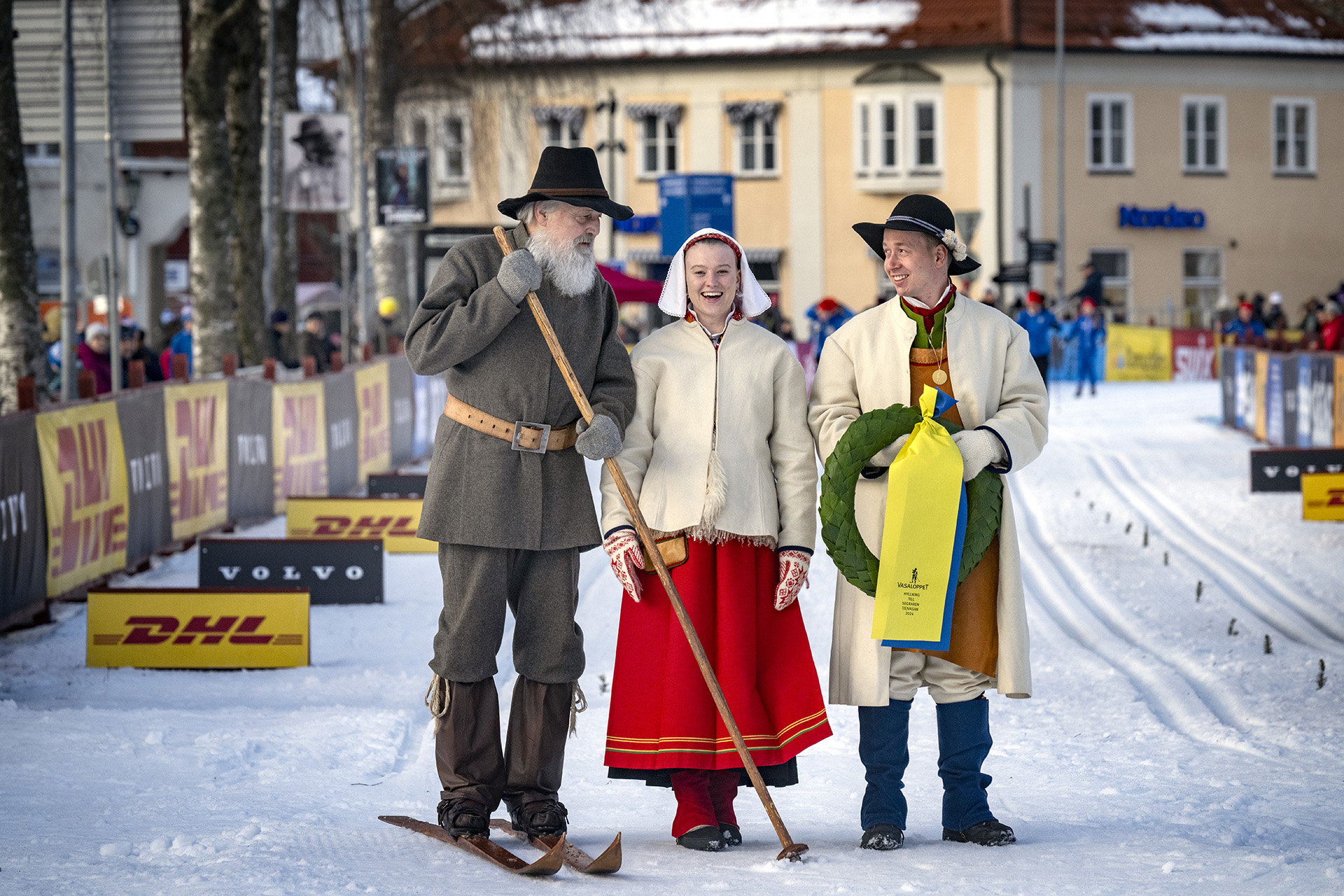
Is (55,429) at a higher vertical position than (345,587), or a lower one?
higher

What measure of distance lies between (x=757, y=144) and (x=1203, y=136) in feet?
35.9

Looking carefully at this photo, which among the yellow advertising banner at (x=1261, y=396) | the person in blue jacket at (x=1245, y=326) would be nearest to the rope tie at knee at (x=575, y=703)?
the yellow advertising banner at (x=1261, y=396)

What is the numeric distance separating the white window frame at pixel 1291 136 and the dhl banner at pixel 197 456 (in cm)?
3469

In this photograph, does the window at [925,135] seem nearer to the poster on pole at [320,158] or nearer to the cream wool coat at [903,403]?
the poster on pole at [320,158]

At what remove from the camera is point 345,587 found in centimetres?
945

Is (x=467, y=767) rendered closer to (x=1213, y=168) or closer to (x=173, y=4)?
(x=173, y=4)

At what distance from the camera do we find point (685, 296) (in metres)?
4.84

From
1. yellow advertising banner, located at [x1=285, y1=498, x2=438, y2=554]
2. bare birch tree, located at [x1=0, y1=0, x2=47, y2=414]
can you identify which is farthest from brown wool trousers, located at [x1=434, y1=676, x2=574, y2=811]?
bare birch tree, located at [x1=0, y1=0, x2=47, y2=414]

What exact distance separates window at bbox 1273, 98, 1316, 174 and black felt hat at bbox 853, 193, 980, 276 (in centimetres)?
3932

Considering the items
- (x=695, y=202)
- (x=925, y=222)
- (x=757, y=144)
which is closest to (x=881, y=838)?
(x=925, y=222)

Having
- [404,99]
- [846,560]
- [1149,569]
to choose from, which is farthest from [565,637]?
[404,99]

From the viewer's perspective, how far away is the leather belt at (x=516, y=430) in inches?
183

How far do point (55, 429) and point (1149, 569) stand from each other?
6.61 m

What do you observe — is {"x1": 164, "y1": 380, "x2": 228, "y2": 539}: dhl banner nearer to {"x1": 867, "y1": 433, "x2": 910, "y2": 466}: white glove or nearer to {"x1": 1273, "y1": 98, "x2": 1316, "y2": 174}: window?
{"x1": 867, "y1": 433, "x2": 910, "y2": 466}: white glove
